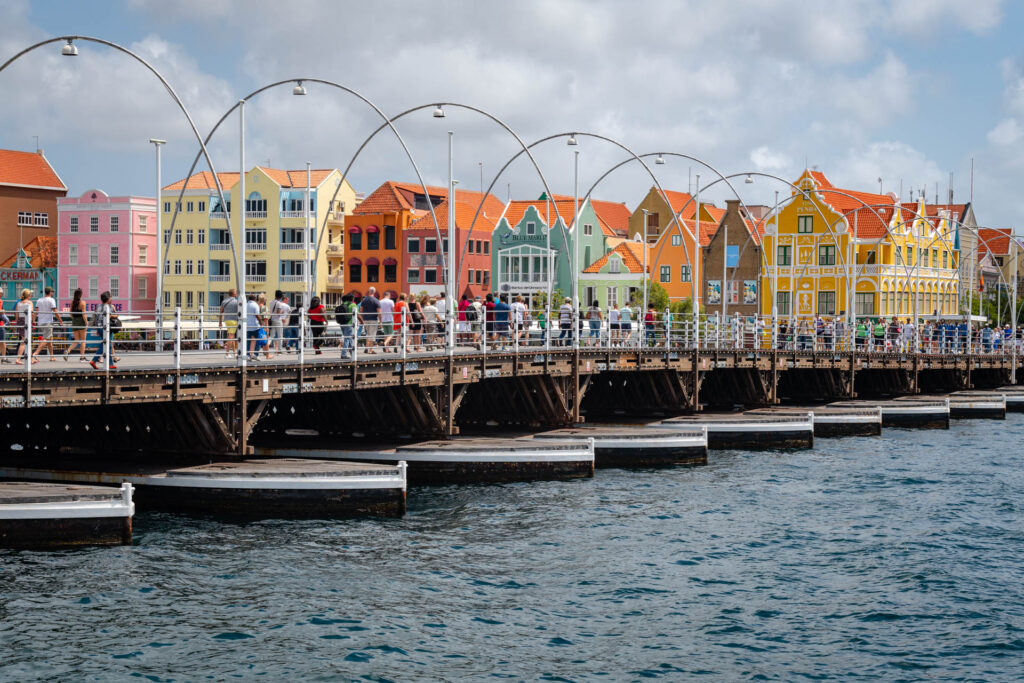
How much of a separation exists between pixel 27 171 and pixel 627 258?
187 ft

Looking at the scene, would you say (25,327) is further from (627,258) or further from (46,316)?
(627,258)

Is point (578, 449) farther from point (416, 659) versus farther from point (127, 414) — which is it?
point (416, 659)

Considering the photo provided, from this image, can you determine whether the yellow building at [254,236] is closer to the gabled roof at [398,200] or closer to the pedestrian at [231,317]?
the gabled roof at [398,200]

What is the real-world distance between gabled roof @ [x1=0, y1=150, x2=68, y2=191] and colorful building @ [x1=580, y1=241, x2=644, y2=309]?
52109 millimetres

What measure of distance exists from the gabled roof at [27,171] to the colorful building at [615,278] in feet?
171

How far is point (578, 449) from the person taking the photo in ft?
115

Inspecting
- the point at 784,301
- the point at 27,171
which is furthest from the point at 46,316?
the point at 27,171

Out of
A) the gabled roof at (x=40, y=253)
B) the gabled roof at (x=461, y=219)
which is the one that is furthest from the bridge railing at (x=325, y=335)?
the gabled roof at (x=40, y=253)

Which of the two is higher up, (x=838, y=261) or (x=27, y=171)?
(x=27, y=171)

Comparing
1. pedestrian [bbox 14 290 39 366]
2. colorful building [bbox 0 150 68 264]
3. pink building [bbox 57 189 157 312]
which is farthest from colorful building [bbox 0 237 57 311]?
pedestrian [bbox 14 290 39 366]

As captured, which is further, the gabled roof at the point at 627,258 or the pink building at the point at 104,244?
the pink building at the point at 104,244

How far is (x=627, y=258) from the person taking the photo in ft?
346

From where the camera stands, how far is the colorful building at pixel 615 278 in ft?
341

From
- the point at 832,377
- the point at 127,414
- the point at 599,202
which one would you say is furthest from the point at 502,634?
the point at 599,202
